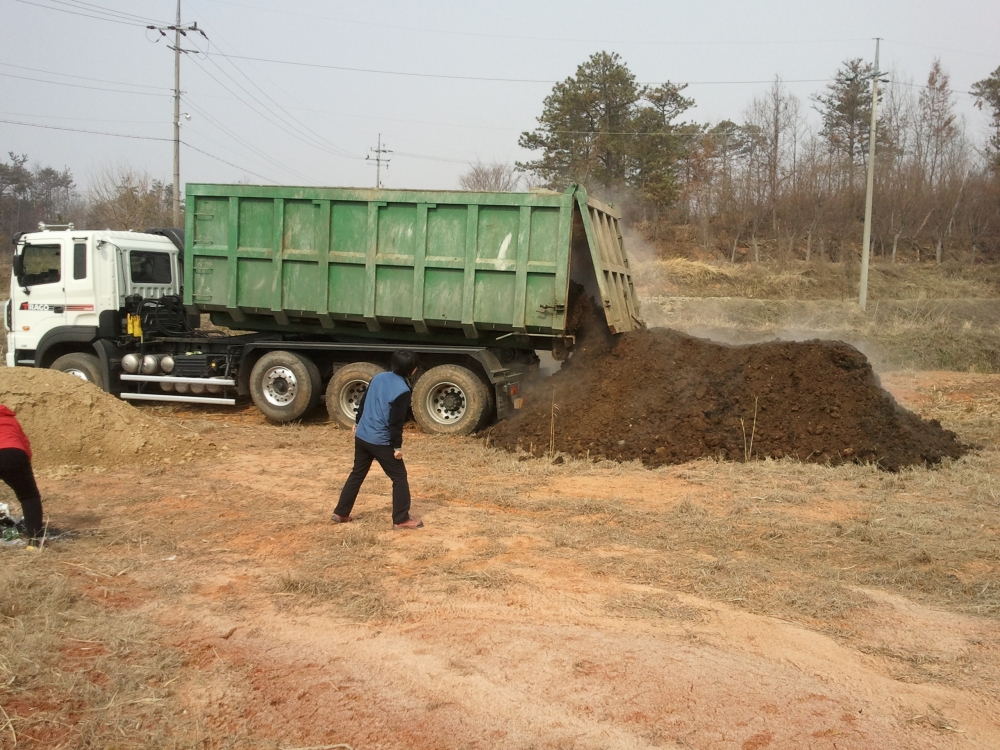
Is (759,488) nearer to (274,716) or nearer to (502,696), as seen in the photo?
(502,696)

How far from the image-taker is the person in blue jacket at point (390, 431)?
6.95 m

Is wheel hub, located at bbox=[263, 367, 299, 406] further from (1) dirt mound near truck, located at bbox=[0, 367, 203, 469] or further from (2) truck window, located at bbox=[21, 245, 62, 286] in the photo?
(2) truck window, located at bbox=[21, 245, 62, 286]

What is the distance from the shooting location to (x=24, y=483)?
605cm

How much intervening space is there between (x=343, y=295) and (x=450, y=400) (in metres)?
1.99

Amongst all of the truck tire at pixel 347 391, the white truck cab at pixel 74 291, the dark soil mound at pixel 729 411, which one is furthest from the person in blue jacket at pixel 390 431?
the white truck cab at pixel 74 291

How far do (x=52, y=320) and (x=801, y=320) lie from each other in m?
20.9

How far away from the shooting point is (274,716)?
12.7ft

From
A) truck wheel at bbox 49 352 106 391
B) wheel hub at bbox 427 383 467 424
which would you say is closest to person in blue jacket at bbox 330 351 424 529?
wheel hub at bbox 427 383 467 424

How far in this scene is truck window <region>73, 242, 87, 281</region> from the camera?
12594 millimetres

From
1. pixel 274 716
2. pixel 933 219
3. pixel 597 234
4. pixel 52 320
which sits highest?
pixel 933 219

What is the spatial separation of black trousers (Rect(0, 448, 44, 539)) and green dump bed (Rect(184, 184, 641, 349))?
5666 mm

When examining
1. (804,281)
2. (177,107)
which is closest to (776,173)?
(804,281)

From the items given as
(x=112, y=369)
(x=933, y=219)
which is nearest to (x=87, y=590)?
(x=112, y=369)

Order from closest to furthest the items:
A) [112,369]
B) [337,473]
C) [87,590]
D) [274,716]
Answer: [274,716] < [87,590] < [337,473] < [112,369]
